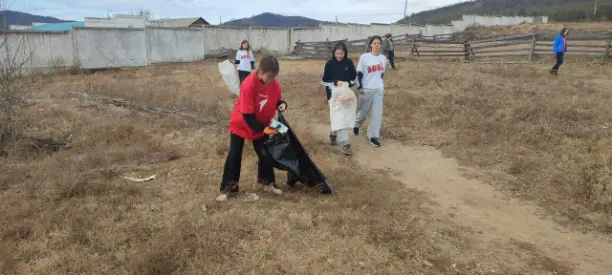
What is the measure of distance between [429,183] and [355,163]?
40.2 inches

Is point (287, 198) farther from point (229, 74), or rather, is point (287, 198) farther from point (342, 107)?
point (229, 74)

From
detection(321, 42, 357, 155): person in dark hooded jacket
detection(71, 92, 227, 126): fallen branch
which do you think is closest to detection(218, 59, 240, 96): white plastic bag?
detection(71, 92, 227, 126): fallen branch

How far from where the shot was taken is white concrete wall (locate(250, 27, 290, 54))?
26766mm

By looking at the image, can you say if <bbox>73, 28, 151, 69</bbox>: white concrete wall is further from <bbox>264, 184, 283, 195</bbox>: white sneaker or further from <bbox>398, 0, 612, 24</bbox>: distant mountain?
<bbox>398, 0, 612, 24</bbox>: distant mountain

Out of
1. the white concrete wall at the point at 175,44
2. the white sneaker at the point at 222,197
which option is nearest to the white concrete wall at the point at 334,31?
the white concrete wall at the point at 175,44

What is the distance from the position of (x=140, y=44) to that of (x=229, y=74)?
10772mm

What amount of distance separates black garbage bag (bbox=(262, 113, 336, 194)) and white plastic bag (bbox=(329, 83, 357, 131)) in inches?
64.5

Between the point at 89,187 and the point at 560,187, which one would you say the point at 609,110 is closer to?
the point at 560,187

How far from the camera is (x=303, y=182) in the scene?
4234 millimetres

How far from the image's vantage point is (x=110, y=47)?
1764 cm

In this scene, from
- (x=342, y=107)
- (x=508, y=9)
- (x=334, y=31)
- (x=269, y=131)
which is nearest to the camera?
(x=269, y=131)

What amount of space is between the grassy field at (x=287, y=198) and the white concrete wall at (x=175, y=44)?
41.8ft

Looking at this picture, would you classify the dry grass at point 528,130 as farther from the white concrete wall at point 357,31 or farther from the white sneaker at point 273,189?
the white concrete wall at point 357,31

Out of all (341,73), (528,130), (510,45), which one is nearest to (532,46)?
(510,45)
